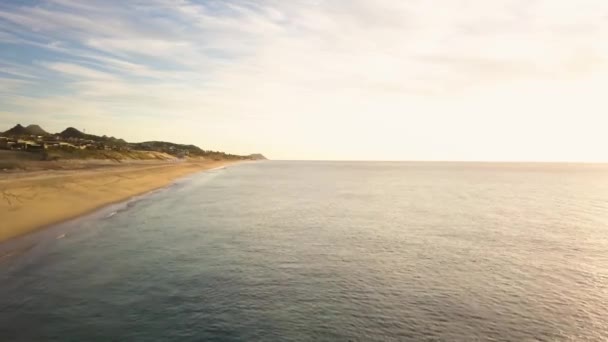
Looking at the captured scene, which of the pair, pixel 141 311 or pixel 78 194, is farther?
pixel 78 194

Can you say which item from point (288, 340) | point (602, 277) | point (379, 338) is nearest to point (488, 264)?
point (602, 277)

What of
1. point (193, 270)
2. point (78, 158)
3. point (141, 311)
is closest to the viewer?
point (141, 311)

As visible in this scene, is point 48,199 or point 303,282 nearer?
point 303,282

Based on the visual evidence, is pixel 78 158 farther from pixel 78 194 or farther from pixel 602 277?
pixel 602 277

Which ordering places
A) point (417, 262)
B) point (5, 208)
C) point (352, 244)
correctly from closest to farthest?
point (417, 262) < point (352, 244) < point (5, 208)

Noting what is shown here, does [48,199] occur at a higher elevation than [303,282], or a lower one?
higher

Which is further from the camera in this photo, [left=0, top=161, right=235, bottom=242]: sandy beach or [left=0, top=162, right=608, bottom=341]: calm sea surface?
[left=0, top=161, right=235, bottom=242]: sandy beach

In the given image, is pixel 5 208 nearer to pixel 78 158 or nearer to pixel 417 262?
pixel 417 262

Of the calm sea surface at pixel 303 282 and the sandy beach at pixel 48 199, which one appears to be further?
the sandy beach at pixel 48 199
